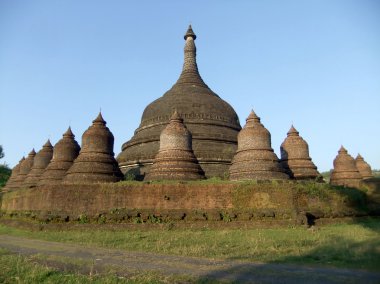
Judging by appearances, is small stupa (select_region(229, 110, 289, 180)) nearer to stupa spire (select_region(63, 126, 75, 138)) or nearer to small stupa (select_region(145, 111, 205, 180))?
small stupa (select_region(145, 111, 205, 180))

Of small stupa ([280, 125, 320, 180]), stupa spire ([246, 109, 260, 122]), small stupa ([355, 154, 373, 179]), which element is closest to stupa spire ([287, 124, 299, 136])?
small stupa ([280, 125, 320, 180])

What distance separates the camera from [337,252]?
333 inches

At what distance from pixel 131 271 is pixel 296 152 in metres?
17.0

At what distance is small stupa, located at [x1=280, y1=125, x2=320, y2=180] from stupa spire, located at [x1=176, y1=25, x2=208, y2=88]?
8.92 meters

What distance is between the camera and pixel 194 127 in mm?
23281

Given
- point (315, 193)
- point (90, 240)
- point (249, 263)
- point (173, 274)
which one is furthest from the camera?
point (315, 193)

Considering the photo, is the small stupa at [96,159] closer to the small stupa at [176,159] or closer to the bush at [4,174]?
the small stupa at [176,159]

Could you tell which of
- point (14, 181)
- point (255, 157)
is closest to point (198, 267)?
point (255, 157)

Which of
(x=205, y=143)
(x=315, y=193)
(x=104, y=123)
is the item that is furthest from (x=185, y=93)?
(x=315, y=193)

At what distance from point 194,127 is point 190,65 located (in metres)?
7.87

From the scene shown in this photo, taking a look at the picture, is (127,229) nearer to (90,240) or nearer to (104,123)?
(90,240)

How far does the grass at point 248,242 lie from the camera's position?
7910 millimetres

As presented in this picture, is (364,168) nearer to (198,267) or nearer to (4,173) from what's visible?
(198,267)

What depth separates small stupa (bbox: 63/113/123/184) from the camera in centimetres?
1688
